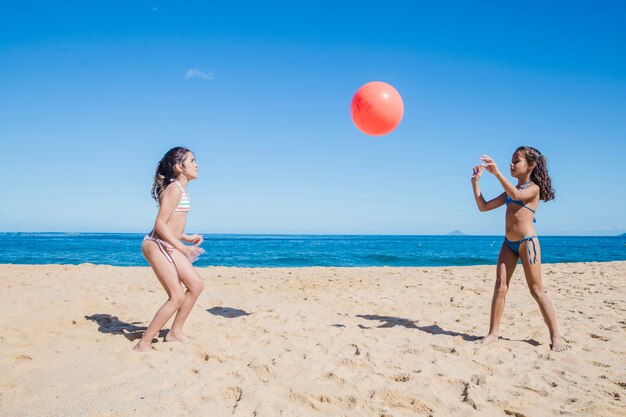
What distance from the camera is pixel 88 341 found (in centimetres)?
412

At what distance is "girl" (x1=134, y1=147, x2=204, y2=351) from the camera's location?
12.8 ft

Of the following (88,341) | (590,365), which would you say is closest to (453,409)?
(590,365)

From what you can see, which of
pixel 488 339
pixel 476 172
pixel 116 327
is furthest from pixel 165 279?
pixel 476 172

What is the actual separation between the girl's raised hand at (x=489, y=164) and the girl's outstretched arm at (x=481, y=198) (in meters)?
0.20

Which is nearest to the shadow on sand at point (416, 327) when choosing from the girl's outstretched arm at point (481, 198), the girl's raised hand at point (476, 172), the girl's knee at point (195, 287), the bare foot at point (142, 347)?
the girl's outstretched arm at point (481, 198)

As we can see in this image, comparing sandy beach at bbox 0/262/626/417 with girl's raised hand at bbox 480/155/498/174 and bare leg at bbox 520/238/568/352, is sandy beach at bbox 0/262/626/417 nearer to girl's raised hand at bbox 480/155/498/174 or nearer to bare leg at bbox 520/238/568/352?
bare leg at bbox 520/238/568/352

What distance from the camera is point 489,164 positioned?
13.5ft

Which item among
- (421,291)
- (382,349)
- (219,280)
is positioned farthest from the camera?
(219,280)

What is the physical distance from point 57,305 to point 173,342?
2.52 meters

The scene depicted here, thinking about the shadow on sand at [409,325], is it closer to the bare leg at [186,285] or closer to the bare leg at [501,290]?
the bare leg at [501,290]

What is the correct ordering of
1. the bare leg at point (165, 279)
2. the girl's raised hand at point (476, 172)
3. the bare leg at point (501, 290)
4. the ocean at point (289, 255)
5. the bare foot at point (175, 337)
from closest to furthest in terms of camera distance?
the bare leg at point (165, 279) < the bare foot at point (175, 337) < the bare leg at point (501, 290) < the girl's raised hand at point (476, 172) < the ocean at point (289, 255)

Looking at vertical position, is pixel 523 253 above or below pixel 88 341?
above

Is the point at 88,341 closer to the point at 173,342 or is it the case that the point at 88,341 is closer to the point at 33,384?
the point at 173,342

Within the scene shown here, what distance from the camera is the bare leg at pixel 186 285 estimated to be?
407cm
